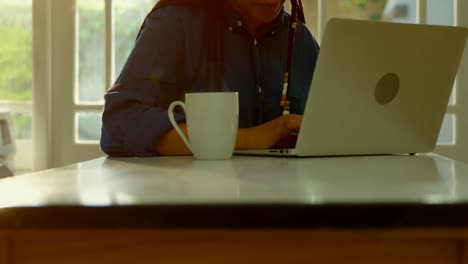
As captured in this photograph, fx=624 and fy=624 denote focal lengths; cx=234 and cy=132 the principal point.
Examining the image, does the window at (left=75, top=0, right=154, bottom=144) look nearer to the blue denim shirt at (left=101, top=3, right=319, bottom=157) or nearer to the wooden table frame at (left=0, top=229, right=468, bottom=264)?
the blue denim shirt at (left=101, top=3, right=319, bottom=157)

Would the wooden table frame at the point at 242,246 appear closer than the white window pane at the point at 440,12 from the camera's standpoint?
Yes

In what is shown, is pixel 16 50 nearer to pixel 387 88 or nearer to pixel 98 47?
pixel 98 47

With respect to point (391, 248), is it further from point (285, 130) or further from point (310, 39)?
point (310, 39)

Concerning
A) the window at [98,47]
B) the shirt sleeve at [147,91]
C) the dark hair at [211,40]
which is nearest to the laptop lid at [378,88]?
the shirt sleeve at [147,91]

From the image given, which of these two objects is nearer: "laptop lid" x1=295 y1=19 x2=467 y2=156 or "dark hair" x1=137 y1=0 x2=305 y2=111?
"laptop lid" x1=295 y1=19 x2=467 y2=156

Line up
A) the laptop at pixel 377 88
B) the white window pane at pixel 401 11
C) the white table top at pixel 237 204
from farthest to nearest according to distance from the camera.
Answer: the white window pane at pixel 401 11, the laptop at pixel 377 88, the white table top at pixel 237 204

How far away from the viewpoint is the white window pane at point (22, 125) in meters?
2.24

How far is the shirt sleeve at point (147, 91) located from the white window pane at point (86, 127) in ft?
2.89

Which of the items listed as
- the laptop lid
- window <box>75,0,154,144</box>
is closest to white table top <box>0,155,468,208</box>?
the laptop lid

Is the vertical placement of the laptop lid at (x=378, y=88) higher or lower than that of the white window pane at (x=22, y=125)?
higher

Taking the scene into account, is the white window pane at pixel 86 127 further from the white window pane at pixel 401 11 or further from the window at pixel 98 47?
the white window pane at pixel 401 11

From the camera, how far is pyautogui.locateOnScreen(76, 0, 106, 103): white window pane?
Result: 2209 mm

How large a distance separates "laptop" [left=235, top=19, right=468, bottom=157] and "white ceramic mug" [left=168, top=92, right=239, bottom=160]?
3.4 inches

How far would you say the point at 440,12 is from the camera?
2.22 metres
